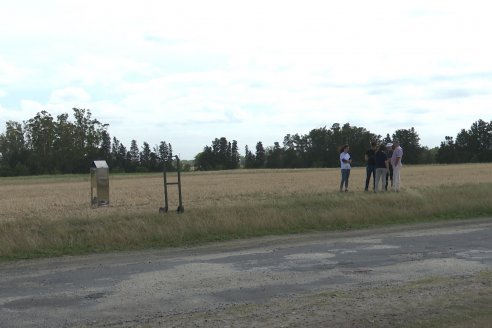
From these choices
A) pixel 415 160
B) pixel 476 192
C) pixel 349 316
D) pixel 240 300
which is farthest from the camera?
pixel 415 160

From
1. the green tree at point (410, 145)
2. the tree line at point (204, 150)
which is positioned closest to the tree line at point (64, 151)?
the tree line at point (204, 150)

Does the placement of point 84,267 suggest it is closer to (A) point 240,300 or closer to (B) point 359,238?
(A) point 240,300

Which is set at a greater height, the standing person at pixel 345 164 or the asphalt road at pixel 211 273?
the standing person at pixel 345 164

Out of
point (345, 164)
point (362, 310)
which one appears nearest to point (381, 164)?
point (345, 164)

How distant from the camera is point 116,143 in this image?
4902 inches

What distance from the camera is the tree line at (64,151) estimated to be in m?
106

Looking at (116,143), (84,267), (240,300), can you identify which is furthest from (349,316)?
(116,143)

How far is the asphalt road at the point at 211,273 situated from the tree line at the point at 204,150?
8846 cm

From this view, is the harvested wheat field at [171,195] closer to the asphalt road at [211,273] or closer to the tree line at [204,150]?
the asphalt road at [211,273]

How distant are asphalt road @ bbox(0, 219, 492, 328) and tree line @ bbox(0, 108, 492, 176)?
88.5 metres

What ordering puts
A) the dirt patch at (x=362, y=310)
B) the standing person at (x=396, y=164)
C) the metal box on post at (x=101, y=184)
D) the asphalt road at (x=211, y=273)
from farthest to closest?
the metal box on post at (x=101, y=184) < the standing person at (x=396, y=164) < the asphalt road at (x=211, y=273) < the dirt patch at (x=362, y=310)

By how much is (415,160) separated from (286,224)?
11660cm

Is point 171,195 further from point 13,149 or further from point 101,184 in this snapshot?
point 13,149

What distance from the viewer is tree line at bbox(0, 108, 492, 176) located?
109 meters
